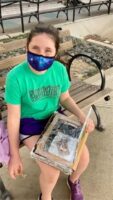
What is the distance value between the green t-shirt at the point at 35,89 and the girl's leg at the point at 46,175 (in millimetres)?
168

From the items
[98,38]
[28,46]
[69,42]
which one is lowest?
[98,38]

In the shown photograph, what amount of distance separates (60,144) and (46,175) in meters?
0.22

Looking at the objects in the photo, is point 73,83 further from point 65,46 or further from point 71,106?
point 71,106

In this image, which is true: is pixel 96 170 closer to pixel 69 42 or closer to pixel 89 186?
pixel 89 186

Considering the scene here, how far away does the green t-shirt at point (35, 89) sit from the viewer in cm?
178

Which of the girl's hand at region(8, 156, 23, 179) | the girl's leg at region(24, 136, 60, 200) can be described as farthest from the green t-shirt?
the girl's hand at region(8, 156, 23, 179)

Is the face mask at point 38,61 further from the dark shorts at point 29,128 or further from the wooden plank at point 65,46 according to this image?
the wooden plank at point 65,46

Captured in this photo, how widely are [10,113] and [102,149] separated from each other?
1.19 metres

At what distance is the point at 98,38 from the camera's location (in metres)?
5.79

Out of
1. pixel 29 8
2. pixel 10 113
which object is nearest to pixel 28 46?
pixel 10 113

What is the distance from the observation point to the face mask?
1.73m

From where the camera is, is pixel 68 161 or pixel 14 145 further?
pixel 14 145

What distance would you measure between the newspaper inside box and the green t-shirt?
0.36 feet

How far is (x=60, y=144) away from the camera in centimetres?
179
